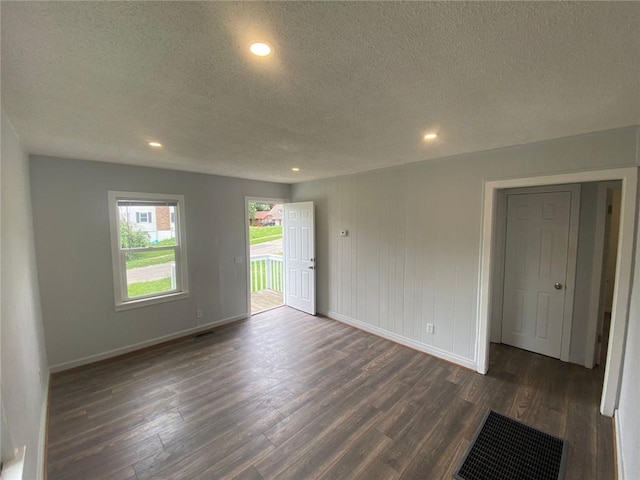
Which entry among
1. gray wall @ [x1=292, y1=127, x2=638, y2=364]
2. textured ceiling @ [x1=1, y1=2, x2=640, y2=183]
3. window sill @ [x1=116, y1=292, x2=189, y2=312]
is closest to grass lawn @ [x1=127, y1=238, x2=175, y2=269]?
window sill @ [x1=116, y1=292, x2=189, y2=312]

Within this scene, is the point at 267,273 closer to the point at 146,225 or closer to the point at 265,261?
the point at 265,261

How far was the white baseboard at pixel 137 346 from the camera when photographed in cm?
308

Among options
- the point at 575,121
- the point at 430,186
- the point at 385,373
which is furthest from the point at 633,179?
the point at 385,373

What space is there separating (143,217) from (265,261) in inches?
127

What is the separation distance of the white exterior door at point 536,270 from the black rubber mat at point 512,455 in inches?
63.1

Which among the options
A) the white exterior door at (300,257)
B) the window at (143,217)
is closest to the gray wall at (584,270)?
the white exterior door at (300,257)

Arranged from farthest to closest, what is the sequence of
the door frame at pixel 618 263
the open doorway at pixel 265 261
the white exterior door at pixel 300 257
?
the open doorway at pixel 265 261 → the white exterior door at pixel 300 257 → the door frame at pixel 618 263

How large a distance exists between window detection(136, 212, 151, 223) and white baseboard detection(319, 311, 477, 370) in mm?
3101

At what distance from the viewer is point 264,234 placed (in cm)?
848

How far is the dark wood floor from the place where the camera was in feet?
6.18

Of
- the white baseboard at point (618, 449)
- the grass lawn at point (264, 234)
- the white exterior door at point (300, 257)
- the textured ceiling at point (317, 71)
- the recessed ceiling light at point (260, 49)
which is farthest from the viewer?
the grass lawn at point (264, 234)

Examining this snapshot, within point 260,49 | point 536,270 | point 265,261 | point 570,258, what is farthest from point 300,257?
point 260,49

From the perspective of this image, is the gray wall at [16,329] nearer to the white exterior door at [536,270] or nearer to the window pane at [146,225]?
the window pane at [146,225]

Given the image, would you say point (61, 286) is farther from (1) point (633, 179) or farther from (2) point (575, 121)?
(1) point (633, 179)
